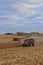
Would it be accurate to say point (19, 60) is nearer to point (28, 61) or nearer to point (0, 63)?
point (28, 61)

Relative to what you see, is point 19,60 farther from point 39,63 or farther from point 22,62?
point 39,63

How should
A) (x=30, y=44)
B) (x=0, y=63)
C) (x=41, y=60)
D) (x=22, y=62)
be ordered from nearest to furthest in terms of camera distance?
(x=0, y=63) → (x=22, y=62) → (x=41, y=60) → (x=30, y=44)

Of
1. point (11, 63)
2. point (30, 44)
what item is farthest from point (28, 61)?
point (30, 44)

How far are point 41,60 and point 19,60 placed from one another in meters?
1.96

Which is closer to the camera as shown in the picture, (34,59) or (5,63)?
(5,63)

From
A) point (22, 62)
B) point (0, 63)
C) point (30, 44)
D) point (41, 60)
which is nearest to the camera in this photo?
point (0, 63)

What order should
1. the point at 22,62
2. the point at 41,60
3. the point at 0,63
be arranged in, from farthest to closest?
the point at 41,60, the point at 22,62, the point at 0,63

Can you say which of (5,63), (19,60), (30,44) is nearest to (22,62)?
(19,60)

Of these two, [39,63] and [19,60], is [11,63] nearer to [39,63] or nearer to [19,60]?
[19,60]

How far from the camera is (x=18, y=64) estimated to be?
47.0 ft

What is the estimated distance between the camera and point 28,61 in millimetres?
15453

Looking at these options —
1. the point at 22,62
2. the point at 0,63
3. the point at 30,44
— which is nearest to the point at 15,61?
the point at 22,62

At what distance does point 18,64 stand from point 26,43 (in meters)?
16.2

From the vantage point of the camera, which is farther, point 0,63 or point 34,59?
point 34,59
